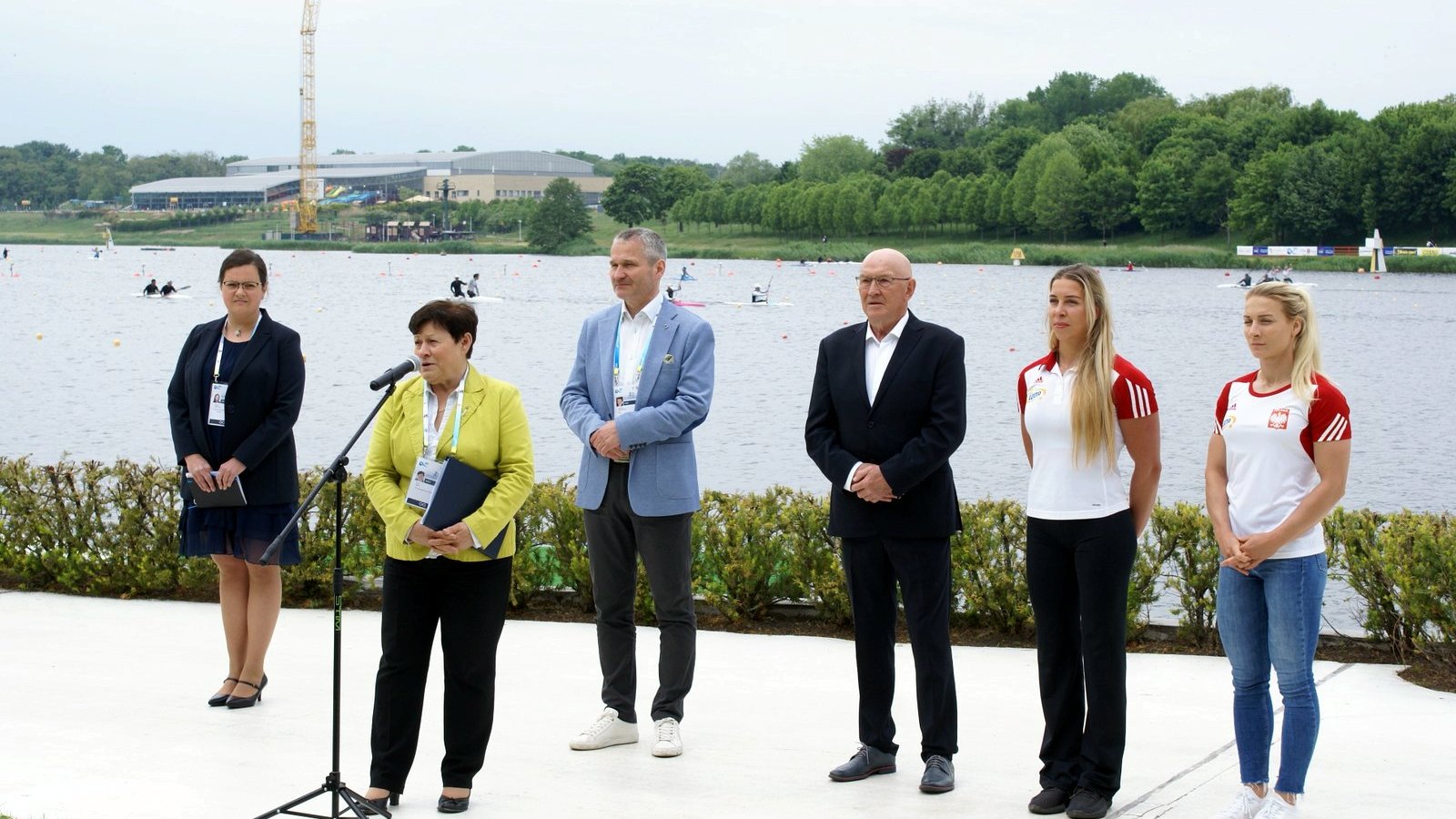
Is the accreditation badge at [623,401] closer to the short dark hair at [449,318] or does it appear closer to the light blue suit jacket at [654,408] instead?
the light blue suit jacket at [654,408]

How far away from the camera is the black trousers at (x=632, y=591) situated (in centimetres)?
616

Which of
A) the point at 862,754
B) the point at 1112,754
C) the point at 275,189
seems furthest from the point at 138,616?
the point at 275,189

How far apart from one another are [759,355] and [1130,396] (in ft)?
119

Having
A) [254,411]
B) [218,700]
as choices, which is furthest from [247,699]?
[254,411]

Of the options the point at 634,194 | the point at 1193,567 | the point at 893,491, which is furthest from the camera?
the point at 634,194

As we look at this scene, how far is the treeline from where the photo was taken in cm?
Result: 9794

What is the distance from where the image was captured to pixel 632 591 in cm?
636

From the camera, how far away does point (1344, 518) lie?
775cm

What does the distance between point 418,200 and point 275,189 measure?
23539 mm

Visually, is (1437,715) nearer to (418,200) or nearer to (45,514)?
(45,514)

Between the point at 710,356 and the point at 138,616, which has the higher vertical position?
the point at 710,356

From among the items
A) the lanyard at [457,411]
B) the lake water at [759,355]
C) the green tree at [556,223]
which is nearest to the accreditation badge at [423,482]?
the lanyard at [457,411]

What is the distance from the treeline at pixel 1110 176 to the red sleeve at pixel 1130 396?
97878mm

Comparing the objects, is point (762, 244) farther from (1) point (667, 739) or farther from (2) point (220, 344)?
(1) point (667, 739)
